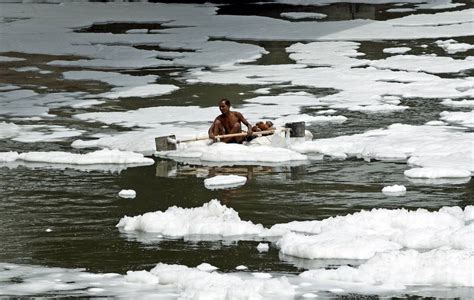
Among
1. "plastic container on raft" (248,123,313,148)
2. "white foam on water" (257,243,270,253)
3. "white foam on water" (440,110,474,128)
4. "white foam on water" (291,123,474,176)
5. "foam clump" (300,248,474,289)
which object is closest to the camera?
"foam clump" (300,248,474,289)

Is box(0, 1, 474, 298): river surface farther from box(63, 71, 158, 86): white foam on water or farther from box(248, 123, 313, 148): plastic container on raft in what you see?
box(63, 71, 158, 86): white foam on water

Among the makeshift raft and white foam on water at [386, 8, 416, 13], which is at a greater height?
white foam on water at [386, 8, 416, 13]

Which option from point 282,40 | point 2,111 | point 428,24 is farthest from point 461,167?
point 428,24

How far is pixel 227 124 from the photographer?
1451cm

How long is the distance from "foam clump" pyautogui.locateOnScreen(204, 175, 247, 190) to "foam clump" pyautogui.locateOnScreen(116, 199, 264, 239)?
1627mm

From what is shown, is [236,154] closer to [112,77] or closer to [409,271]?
[409,271]

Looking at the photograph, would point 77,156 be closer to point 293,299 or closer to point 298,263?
point 298,263

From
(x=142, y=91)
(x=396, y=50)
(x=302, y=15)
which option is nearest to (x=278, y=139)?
(x=142, y=91)

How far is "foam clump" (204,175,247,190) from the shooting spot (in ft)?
40.2

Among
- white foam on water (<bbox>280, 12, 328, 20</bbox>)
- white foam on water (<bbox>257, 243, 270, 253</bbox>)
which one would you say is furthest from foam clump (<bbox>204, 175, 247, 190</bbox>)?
white foam on water (<bbox>280, 12, 328, 20</bbox>)

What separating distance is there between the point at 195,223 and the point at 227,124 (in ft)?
14.4

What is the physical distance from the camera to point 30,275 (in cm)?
Result: 886

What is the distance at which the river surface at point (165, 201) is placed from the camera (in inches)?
370

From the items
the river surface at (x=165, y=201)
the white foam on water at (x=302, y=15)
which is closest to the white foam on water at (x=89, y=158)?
the river surface at (x=165, y=201)
